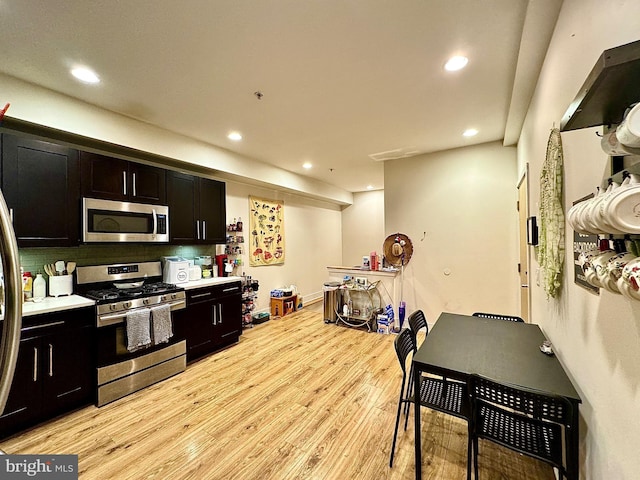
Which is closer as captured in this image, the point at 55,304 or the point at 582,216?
the point at 582,216

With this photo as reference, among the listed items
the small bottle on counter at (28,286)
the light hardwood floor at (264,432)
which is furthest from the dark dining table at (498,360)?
the small bottle on counter at (28,286)

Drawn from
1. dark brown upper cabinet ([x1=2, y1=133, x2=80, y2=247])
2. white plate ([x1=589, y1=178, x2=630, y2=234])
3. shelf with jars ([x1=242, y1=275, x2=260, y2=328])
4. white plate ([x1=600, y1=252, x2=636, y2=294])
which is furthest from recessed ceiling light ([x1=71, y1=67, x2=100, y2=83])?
white plate ([x1=600, y1=252, x2=636, y2=294])

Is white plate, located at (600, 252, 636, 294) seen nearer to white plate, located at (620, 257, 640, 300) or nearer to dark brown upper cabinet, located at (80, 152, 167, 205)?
white plate, located at (620, 257, 640, 300)

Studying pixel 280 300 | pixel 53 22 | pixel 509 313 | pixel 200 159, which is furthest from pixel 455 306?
pixel 53 22

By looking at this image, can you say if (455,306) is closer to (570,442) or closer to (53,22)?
(570,442)

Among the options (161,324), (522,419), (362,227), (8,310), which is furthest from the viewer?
Result: (362,227)

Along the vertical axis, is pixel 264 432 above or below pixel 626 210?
below

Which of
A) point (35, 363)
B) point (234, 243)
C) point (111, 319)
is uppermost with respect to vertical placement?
point (234, 243)

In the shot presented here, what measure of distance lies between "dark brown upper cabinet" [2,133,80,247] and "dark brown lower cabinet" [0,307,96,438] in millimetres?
680

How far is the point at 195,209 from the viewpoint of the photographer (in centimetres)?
355

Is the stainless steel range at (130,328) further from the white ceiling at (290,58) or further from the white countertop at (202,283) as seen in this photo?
the white ceiling at (290,58)

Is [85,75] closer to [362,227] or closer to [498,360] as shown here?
[498,360]

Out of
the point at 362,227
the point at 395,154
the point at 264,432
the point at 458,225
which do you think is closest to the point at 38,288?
the point at 264,432

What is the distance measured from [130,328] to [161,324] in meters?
0.28
